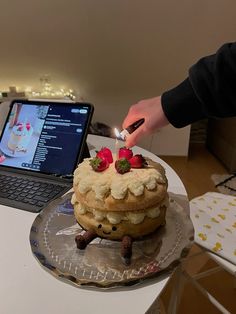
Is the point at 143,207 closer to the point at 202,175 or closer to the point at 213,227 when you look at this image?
the point at 213,227

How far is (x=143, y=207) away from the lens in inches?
22.4

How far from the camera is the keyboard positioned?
0.74 meters

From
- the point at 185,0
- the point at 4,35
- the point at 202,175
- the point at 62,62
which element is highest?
the point at 185,0

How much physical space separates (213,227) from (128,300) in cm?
51

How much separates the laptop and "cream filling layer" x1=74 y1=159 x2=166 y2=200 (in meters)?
0.19

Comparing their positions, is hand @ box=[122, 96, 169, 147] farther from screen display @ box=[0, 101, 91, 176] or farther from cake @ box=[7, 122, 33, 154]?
cake @ box=[7, 122, 33, 154]

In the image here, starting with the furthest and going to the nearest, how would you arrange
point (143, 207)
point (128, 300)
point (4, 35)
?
point (4, 35) → point (143, 207) → point (128, 300)

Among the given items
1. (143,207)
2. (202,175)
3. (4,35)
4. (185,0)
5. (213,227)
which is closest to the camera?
(143,207)

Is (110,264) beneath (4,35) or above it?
beneath

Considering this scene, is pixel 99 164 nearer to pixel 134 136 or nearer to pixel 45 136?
pixel 134 136

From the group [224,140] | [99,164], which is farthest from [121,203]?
[224,140]

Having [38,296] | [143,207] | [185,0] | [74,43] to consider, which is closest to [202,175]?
[185,0]

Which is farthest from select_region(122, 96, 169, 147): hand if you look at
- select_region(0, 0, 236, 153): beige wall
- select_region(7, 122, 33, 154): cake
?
select_region(0, 0, 236, 153): beige wall

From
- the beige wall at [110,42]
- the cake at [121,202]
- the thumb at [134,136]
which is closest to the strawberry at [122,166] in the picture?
the cake at [121,202]
